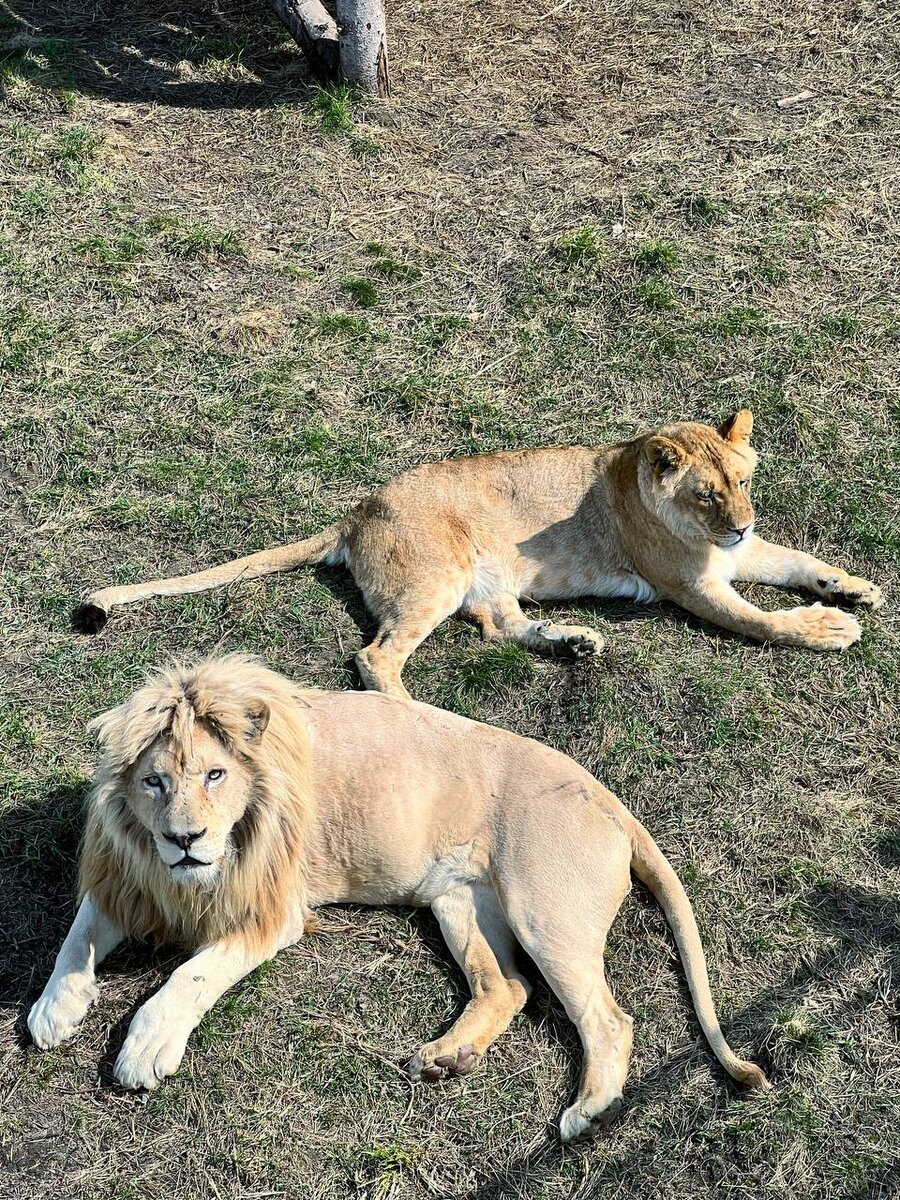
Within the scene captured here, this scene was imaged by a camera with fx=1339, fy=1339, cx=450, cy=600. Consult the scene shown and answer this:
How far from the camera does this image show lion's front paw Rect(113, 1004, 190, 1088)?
4.10 metres

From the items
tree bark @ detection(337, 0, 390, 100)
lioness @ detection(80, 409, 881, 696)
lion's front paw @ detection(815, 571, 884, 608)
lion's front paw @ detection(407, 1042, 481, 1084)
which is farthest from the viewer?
tree bark @ detection(337, 0, 390, 100)

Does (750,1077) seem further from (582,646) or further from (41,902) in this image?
(41,902)

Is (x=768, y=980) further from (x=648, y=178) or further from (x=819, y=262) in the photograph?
(x=648, y=178)

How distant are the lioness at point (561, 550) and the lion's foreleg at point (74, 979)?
62.0 inches

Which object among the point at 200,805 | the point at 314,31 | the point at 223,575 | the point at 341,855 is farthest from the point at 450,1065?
the point at 314,31

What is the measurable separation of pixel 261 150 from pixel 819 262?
3.43 m

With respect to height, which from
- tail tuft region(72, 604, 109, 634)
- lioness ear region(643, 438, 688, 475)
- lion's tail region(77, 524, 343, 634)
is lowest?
tail tuft region(72, 604, 109, 634)

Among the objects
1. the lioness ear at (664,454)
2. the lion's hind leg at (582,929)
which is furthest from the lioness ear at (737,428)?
the lion's hind leg at (582,929)

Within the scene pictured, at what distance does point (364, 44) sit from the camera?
826cm

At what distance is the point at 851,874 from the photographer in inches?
190

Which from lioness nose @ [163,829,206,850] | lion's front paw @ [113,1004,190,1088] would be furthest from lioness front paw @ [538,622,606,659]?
lion's front paw @ [113,1004,190,1088]

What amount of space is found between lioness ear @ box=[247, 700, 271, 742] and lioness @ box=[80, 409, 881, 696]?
4.55ft

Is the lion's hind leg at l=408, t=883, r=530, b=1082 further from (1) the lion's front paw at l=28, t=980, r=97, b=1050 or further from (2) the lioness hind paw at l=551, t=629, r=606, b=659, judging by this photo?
(2) the lioness hind paw at l=551, t=629, r=606, b=659

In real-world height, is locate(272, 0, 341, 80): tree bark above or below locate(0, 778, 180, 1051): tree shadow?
above
